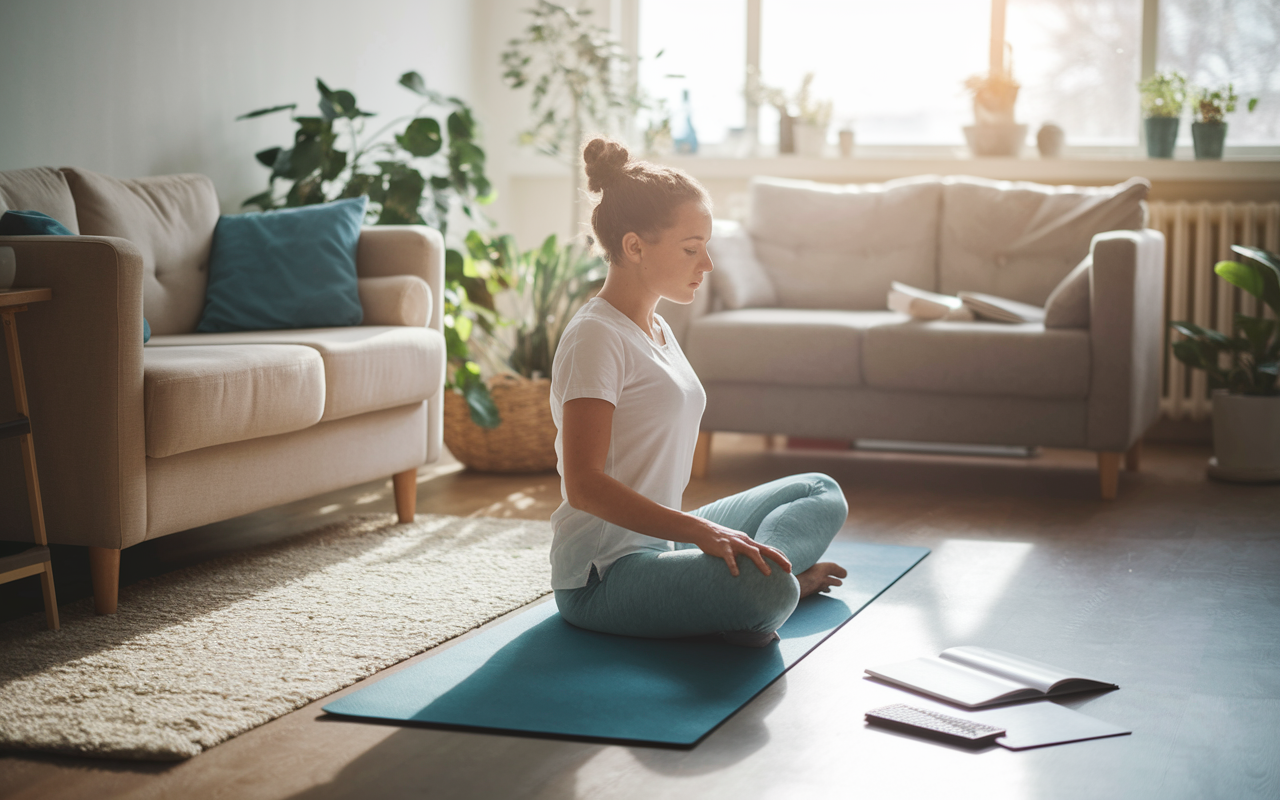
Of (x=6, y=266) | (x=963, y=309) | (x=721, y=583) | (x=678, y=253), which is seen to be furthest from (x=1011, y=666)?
(x=963, y=309)

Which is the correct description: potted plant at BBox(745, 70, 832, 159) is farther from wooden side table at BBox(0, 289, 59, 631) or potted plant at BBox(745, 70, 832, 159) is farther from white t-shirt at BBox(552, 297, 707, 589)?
wooden side table at BBox(0, 289, 59, 631)

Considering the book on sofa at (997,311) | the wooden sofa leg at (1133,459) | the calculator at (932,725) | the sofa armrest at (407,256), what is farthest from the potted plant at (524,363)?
the calculator at (932,725)

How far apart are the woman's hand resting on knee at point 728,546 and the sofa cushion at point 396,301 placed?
5.00ft

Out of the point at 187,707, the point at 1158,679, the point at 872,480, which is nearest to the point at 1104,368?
the point at 872,480

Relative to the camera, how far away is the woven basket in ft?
12.0

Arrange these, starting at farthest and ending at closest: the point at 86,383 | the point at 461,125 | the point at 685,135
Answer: the point at 685,135, the point at 461,125, the point at 86,383

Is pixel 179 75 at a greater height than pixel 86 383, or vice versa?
pixel 179 75

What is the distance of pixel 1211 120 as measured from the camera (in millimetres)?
4203

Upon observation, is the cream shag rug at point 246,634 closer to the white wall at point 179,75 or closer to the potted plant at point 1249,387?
the white wall at point 179,75

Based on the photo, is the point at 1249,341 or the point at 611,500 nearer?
the point at 611,500

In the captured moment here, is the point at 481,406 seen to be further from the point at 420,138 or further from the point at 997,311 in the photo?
the point at 997,311

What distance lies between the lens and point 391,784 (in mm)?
1422

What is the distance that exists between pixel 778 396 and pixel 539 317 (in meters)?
0.78

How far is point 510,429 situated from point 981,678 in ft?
7.04
